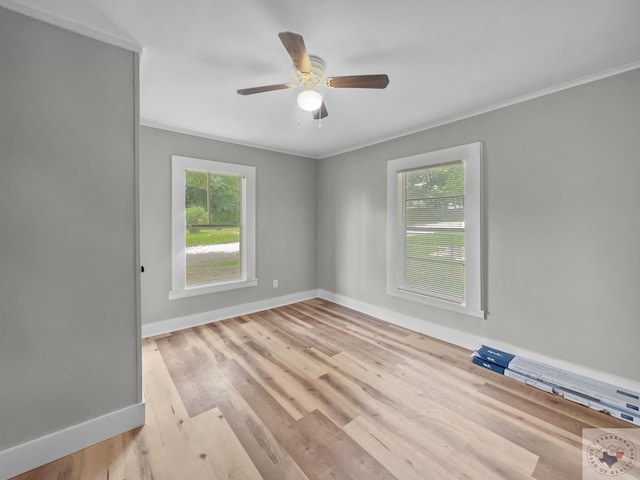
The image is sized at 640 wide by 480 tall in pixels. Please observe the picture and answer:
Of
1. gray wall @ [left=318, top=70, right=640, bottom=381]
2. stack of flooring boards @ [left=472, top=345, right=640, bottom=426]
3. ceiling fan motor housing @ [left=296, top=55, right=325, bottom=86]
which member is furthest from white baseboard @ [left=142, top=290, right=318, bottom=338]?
ceiling fan motor housing @ [left=296, top=55, right=325, bottom=86]

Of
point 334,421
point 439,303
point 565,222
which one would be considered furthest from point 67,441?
point 565,222

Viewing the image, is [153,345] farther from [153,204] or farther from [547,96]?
[547,96]

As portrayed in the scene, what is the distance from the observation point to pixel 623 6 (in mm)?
1432

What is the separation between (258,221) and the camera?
13.3 ft

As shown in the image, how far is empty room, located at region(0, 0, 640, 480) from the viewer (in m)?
1.47

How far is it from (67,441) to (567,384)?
3442 mm

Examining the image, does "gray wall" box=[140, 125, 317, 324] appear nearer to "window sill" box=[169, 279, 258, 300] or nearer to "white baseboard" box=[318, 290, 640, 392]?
"window sill" box=[169, 279, 258, 300]

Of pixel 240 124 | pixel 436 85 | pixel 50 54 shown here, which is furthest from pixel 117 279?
pixel 436 85

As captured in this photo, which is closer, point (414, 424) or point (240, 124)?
point (414, 424)

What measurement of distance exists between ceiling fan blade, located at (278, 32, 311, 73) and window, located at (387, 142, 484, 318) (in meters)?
2.05

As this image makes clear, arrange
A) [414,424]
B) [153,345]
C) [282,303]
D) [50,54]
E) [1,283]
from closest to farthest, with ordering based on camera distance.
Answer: [1,283] < [50,54] < [414,424] < [153,345] < [282,303]

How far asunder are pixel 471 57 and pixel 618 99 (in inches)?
48.3

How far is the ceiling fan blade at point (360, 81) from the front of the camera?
1712 millimetres

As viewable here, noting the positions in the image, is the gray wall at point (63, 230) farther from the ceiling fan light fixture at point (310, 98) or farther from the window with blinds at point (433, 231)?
the window with blinds at point (433, 231)
